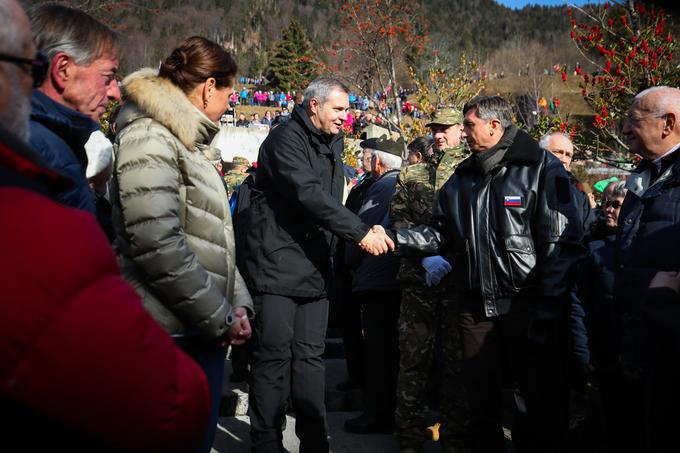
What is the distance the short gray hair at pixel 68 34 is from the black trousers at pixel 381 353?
2989 mm

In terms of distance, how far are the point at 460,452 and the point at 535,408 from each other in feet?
2.94

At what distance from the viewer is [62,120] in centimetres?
210

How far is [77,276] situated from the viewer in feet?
3.26

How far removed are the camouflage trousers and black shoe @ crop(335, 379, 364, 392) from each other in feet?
3.78

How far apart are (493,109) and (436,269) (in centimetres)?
106

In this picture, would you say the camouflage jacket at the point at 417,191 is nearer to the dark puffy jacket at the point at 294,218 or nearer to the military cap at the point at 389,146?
the military cap at the point at 389,146

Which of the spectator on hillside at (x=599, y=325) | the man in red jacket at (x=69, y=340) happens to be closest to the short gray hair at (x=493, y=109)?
the spectator on hillside at (x=599, y=325)

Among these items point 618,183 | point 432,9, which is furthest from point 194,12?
point 618,183

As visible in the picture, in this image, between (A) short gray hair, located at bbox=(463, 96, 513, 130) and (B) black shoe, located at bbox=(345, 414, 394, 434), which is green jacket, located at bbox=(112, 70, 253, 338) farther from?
(B) black shoe, located at bbox=(345, 414, 394, 434)

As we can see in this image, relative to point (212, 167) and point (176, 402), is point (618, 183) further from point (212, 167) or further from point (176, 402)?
point (176, 402)

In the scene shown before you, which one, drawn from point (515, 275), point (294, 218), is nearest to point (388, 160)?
point (294, 218)

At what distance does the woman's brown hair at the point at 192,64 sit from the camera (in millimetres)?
2773

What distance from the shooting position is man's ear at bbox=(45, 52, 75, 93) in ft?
7.38

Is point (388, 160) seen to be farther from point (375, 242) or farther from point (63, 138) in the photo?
point (63, 138)
